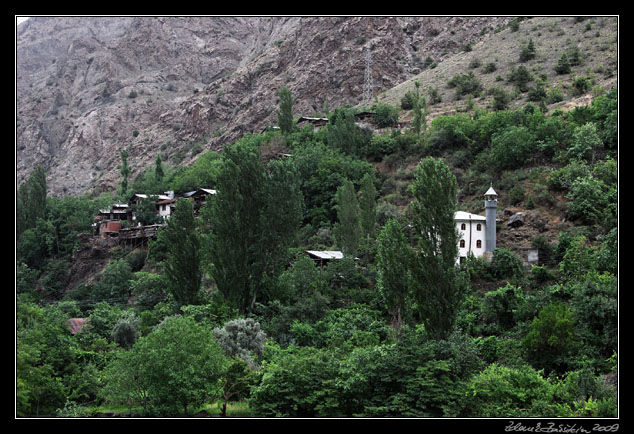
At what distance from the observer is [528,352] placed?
18.1 metres

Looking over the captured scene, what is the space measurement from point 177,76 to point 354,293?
82204 mm

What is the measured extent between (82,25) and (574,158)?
360 feet

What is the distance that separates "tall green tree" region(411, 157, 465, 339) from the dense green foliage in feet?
0.15

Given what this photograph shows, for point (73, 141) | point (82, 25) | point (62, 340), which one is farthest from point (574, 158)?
point (82, 25)

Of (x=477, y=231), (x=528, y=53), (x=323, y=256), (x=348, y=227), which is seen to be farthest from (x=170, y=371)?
(x=528, y=53)

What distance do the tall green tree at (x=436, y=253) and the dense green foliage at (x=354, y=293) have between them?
1.8 inches

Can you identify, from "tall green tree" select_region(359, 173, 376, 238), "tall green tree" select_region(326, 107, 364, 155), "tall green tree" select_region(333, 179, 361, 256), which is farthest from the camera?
"tall green tree" select_region(326, 107, 364, 155)

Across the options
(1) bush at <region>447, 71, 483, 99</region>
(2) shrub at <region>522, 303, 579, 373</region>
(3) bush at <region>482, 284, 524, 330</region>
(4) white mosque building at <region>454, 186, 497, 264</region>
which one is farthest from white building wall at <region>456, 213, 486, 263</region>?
(1) bush at <region>447, 71, 483, 99</region>

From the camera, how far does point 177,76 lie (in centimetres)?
9906

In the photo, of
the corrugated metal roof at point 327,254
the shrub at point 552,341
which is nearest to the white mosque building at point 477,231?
the corrugated metal roof at point 327,254

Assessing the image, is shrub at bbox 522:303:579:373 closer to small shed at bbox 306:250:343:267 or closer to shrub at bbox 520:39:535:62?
small shed at bbox 306:250:343:267

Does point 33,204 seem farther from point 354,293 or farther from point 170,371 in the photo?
point 170,371

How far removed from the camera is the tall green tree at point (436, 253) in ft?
54.6

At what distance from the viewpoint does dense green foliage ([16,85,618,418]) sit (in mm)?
13750
